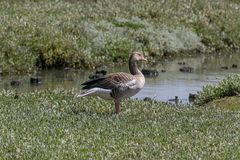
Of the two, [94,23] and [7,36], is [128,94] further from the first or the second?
[94,23]

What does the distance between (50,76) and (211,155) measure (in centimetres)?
1666

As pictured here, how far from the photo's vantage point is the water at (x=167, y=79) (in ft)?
85.6

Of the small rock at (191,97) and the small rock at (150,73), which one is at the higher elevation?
the small rock at (150,73)

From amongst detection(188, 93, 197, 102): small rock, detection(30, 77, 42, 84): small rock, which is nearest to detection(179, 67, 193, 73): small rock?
detection(30, 77, 42, 84): small rock

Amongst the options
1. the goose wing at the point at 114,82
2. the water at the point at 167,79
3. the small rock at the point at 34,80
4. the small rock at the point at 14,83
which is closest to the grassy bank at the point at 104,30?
the water at the point at 167,79

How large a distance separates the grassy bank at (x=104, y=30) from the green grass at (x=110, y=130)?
10.9 metres

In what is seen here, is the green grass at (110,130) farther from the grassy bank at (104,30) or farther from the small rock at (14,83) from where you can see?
the grassy bank at (104,30)

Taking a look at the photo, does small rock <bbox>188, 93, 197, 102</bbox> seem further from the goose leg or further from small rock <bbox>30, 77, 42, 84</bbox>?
the goose leg

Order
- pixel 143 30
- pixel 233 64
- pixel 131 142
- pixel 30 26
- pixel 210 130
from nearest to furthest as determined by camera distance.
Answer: pixel 131 142, pixel 210 130, pixel 30 26, pixel 233 64, pixel 143 30

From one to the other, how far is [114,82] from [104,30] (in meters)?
18.1

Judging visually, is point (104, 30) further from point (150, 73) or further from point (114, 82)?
point (114, 82)

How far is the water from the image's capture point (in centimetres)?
2609

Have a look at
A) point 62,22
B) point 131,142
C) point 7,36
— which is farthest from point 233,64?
point 131,142

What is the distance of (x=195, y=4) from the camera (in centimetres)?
4612
